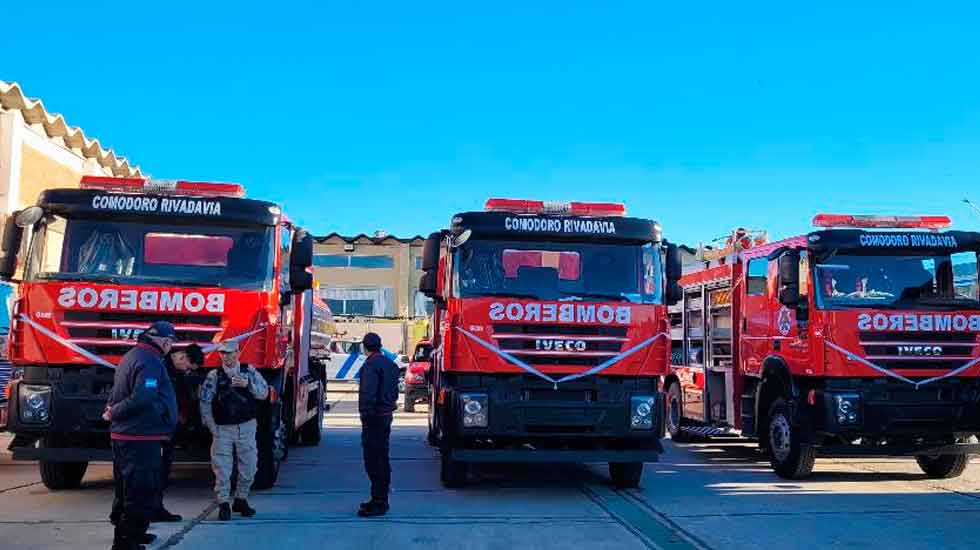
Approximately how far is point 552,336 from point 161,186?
4.58 meters

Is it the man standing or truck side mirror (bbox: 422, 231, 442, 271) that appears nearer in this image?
the man standing

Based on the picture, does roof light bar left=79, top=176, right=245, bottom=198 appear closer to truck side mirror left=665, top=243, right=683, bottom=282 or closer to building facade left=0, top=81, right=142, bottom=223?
truck side mirror left=665, top=243, right=683, bottom=282

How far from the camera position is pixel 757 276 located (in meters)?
12.7

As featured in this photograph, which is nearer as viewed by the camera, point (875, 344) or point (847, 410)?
point (847, 410)

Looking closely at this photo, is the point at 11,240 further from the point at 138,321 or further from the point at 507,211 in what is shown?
the point at 507,211

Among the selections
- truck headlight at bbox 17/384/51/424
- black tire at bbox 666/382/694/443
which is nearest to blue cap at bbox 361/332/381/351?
truck headlight at bbox 17/384/51/424

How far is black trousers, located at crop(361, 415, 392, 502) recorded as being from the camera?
28.2ft

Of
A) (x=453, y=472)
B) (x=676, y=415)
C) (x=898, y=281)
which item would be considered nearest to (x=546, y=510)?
(x=453, y=472)

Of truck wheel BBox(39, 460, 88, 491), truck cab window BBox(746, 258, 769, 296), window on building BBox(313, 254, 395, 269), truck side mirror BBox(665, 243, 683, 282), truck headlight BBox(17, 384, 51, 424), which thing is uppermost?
window on building BBox(313, 254, 395, 269)

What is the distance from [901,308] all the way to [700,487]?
3.21 m

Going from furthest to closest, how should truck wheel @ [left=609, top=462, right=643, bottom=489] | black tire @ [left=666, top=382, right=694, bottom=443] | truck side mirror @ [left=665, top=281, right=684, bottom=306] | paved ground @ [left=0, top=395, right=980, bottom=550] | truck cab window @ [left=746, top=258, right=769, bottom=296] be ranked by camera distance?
1. black tire @ [left=666, top=382, right=694, bottom=443]
2. truck cab window @ [left=746, top=258, right=769, bottom=296]
3. truck wheel @ [left=609, top=462, right=643, bottom=489]
4. truck side mirror @ [left=665, top=281, right=684, bottom=306]
5. paved ground @ [left=0, top=395, right=980, bottom=550]

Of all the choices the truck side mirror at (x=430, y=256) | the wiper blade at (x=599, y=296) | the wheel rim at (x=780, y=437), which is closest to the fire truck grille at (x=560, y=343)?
the wiper blade at (x=599, y=296)

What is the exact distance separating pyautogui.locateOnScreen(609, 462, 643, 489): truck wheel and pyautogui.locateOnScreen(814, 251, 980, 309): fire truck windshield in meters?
2.97

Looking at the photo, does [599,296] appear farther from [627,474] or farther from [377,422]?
[377,422]
